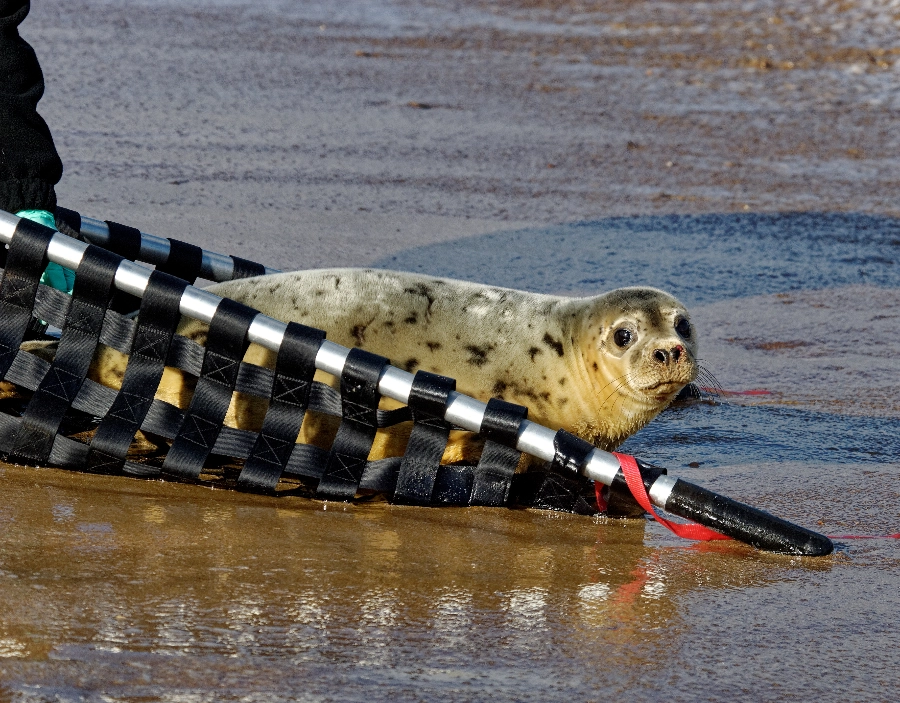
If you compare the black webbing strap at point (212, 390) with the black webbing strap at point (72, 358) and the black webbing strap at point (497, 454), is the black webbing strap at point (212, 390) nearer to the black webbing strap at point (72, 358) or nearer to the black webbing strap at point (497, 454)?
the black webbing strap at point (72, 358)

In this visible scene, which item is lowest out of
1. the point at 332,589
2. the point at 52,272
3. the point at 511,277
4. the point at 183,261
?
the point at 332,589

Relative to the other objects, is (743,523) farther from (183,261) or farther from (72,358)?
(183,261)

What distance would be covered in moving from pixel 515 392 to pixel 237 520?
0.94 meters

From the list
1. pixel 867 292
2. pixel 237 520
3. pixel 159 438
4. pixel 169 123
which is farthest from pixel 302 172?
pixel 237 520

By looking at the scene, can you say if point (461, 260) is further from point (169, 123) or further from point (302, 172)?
point (169, 123)

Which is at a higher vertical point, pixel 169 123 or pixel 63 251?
pixel 169 123

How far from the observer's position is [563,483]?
139 inches

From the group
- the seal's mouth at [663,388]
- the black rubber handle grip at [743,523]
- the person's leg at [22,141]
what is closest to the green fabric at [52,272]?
the person's leg at [22,141]

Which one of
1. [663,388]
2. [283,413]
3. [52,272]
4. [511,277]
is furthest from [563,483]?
[511,277]

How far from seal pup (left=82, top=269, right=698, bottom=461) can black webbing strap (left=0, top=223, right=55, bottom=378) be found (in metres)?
0.28

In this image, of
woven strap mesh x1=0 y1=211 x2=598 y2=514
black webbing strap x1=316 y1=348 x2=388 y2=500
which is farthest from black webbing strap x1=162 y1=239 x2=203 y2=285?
black webbing strap x1=316 y1=348 x2=388 y2=500

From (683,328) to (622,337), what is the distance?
0.62 feet

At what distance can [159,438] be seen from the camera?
3.77m

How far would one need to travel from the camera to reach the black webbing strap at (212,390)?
341cm
